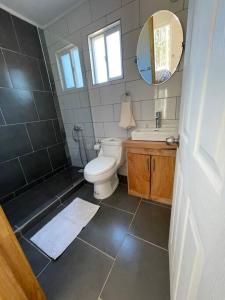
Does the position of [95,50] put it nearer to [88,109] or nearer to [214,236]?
[88,109]

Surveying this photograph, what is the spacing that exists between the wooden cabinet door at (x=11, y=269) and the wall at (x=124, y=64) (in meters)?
1.56

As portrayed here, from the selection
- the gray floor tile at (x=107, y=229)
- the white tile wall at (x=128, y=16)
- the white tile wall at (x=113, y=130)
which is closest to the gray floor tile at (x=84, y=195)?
the gray floor tile at (x=107, y=229)

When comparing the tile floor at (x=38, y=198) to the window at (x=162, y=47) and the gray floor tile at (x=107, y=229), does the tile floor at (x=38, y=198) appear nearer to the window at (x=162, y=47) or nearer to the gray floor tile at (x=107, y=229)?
the gray floor tile at (x=107, y=229)

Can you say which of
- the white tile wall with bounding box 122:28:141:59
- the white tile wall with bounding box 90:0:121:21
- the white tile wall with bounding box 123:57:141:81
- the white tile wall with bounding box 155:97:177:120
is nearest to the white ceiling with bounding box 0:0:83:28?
the white tile wall with bounding box 90:0:121:21

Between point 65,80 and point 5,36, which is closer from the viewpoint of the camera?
point 5,36

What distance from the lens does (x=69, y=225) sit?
1427 millimetres

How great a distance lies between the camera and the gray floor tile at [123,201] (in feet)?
5.25

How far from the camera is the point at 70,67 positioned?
6.69 feet

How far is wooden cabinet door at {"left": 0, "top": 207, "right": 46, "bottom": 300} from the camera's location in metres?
0.57

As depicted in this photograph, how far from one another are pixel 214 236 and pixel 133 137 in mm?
1349

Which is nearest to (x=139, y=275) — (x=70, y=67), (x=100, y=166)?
(x=100, y=166)

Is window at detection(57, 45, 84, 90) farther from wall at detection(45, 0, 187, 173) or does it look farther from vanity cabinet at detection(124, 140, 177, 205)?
vanity cabinet at detection(124, 140, 177, 205)

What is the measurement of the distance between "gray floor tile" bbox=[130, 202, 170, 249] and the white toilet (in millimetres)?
493

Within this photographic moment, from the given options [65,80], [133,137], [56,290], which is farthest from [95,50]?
[56,290]
